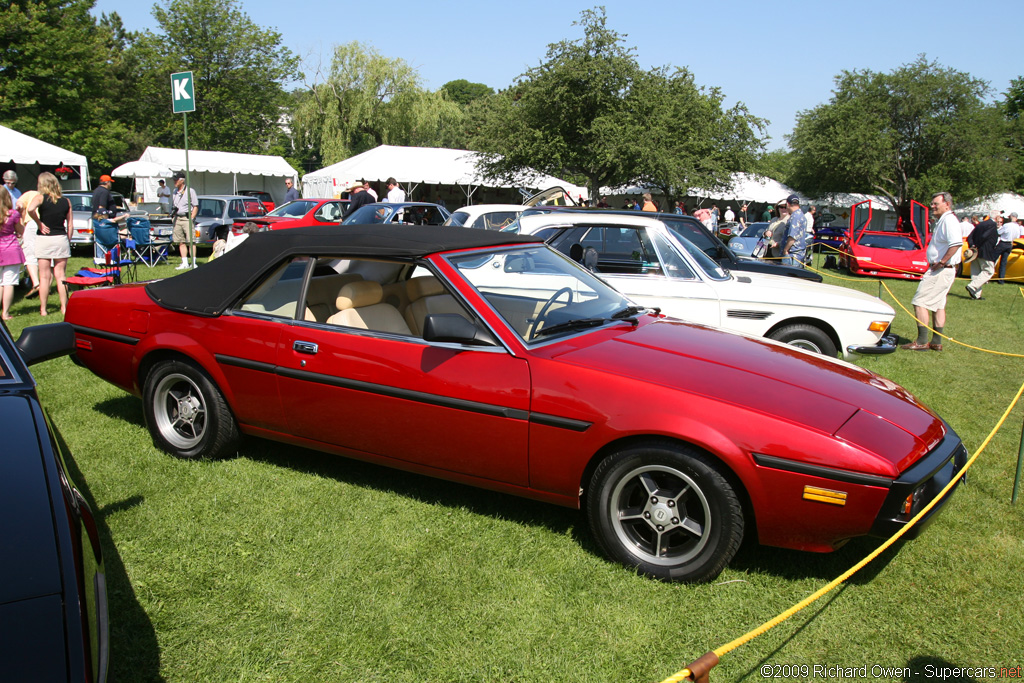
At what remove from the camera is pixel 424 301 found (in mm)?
4117

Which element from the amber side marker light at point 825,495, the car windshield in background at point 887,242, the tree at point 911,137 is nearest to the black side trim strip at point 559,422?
the amber side marker light at point 825,495

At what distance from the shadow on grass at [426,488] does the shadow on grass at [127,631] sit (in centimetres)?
123

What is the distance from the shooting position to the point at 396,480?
13.5 feet

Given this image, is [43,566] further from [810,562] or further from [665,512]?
[810,562]

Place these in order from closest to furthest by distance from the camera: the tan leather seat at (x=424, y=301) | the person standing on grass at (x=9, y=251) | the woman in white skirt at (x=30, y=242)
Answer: the tan leather seat at (x=424, y=301)
the person standing on grass at (x=9, y=251)
the woman in white skirt at (x=30, y=242)

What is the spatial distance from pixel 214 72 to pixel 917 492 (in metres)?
49.2

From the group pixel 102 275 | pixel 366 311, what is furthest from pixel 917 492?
pixel 102 275

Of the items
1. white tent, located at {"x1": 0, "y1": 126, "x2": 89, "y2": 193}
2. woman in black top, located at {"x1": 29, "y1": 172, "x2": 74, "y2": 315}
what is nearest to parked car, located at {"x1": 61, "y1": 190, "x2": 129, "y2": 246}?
white tent, located at {"x1": 0, "y1": 126, "x2": 89, "y2": 193}

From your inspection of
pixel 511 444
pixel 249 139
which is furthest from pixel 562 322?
pixel 249 139

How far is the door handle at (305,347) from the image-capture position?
12.2 ft

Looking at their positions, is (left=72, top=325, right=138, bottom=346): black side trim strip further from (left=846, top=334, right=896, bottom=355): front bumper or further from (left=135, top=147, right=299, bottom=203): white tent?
(left=135, top=147, right=299, bottom=203): white tent

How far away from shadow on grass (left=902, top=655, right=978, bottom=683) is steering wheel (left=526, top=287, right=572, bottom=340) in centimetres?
208

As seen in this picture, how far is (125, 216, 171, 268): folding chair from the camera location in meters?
13.4

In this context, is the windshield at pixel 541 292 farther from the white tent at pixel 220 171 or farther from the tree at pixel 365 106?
the tree at pixel 365 106
